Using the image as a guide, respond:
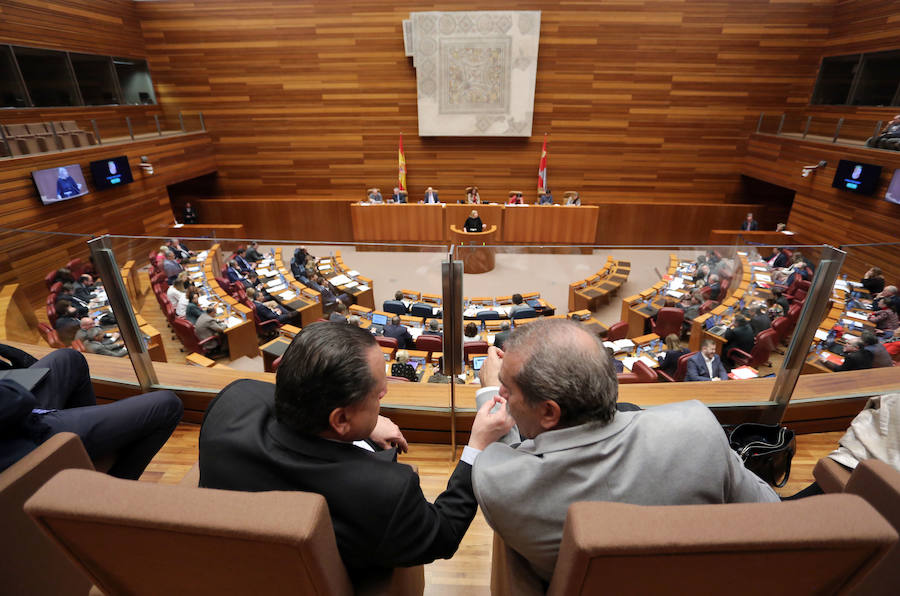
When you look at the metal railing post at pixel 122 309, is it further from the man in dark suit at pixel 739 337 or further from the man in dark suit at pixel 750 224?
the man in dark suit at pixel 750 224

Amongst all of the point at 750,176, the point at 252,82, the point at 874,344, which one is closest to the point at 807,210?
the point at 750,176

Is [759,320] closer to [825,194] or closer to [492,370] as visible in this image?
[492,370]

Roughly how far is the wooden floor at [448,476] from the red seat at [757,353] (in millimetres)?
1732

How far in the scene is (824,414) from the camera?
2.18 metres

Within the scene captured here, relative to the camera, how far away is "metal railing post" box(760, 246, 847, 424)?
178 cm

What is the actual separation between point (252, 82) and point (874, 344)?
1039 cm

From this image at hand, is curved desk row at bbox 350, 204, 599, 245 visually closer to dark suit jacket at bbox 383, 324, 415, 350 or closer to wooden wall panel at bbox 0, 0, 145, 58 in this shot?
dark suit jacket at bbox 383, 324, 415, 350

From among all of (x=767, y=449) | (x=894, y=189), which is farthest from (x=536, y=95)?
(x=767, y=449)

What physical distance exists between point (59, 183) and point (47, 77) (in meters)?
2.52

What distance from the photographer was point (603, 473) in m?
0.88

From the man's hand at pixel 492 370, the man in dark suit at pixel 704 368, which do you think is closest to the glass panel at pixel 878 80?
the man in dark suit at pixel 704 368

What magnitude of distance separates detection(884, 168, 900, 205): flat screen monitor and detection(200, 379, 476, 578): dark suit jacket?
8090mm

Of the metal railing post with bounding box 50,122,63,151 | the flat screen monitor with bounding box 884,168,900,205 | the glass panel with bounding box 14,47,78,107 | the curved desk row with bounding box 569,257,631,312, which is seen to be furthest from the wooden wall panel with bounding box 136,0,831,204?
the curved desk row with bounding box 569,257,631,312

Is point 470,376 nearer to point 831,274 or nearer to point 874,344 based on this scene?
point 831,274
